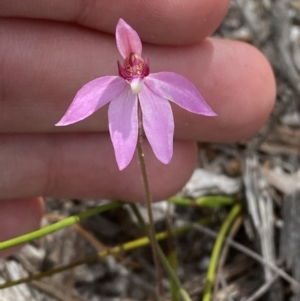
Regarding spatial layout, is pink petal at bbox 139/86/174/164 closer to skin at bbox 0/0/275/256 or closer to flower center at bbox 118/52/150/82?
flower center at bbox 118/52/150/82

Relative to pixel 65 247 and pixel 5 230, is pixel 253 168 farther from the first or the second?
pixel 5 230

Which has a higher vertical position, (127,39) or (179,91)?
(127,39)

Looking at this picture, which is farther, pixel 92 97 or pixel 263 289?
pixel 263 289

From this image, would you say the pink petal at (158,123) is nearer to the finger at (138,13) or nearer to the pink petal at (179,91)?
the pink petal at (179,91)

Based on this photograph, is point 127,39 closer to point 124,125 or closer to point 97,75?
point 124,125

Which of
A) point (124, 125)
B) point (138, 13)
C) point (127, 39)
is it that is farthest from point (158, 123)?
point (138, 13)

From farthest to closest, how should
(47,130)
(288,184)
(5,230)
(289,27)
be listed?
(289,27) → (288,184) → (5,230) → (47,130)

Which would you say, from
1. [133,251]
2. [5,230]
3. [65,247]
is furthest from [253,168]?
[5,230]

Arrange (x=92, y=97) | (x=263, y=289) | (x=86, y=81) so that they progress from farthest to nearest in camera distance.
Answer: (x=263, y=289)
(x=86, y=81)
(x=92, y=97)
